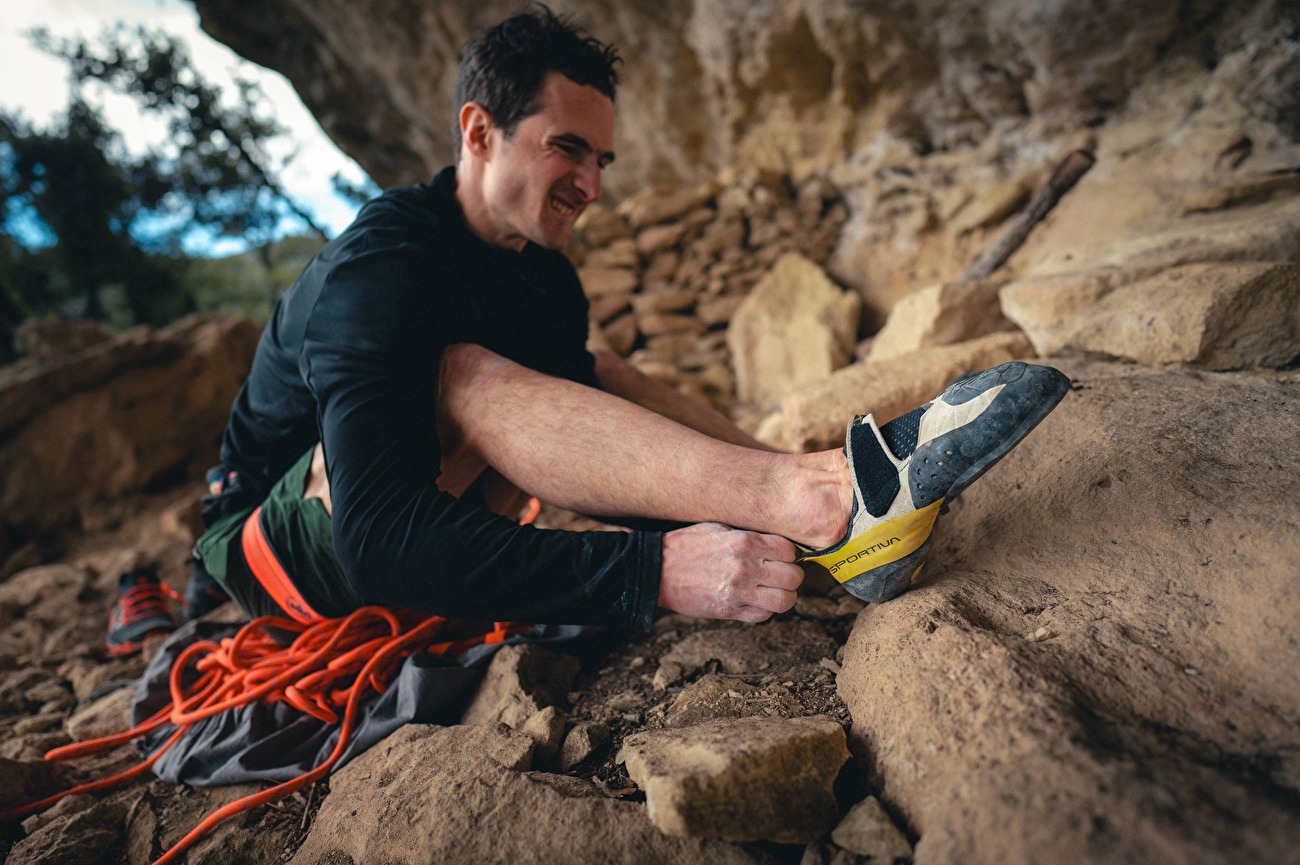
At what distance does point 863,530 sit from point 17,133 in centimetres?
1375

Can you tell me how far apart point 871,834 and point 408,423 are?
945mm

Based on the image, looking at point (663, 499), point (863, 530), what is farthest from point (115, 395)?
point (863, 530)

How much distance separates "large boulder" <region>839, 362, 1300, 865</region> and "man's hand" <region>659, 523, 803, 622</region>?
172 mm

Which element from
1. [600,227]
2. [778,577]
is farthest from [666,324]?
[778,577]

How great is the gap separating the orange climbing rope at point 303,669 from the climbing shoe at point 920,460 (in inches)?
32.0

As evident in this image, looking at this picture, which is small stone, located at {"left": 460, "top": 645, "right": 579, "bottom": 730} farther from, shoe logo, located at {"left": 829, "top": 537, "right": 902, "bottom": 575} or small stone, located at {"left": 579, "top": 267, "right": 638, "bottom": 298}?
small stone, located at {"left": 579, "top": 267, "right": 638, "bottom": 298}

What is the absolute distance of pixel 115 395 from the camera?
400 centimetres

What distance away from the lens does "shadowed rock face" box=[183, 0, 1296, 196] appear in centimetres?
290

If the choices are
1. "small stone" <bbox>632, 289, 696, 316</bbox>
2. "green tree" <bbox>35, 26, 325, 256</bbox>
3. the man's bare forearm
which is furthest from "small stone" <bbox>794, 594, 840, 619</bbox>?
"green tree" <bbox>35, 26, 325, 256</bbox>

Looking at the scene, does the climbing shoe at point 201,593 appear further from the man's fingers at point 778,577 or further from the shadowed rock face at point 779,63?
the shadowed rock face at point 779,63

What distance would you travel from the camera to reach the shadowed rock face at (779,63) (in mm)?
2896

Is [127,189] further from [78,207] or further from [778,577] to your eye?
[778,577]

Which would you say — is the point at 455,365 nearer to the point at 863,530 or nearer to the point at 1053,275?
the point at 863,530

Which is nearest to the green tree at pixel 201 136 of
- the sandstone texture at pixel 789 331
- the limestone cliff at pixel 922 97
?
the limestone cliff at pixel 922 97
